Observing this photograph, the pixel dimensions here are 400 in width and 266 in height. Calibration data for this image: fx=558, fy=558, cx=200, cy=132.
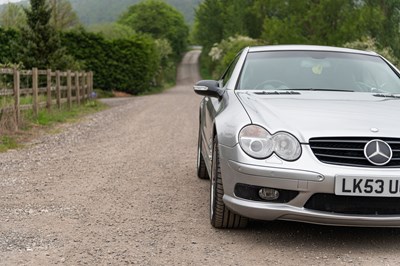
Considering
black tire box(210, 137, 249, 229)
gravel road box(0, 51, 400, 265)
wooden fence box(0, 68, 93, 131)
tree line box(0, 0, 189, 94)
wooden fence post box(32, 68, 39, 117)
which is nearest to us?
gravel road box(0, 51, 400, 265)

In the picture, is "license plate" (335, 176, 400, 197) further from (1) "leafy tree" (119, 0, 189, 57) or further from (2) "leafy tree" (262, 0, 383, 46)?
(1) "leafy tree" (119, 0, 189, 57)

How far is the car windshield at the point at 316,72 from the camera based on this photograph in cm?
519

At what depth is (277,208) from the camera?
3893 mm

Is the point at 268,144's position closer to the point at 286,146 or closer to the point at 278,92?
the point at 286,146

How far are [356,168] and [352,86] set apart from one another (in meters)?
1.65

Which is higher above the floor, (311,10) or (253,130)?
Answer: (311,10)

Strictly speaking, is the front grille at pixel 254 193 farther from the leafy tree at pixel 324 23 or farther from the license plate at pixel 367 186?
the leafy tree at pixel 324 23

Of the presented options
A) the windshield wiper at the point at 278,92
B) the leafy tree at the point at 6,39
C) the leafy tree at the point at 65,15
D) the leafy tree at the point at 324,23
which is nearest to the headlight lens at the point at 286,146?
the windshield wiper at the point at 278,92

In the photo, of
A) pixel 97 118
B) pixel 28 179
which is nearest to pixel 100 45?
pixel 97 118

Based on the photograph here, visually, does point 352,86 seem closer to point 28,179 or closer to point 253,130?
point 253,130

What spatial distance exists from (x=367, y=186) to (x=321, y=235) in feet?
2.69

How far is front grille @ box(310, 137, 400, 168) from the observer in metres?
3.81

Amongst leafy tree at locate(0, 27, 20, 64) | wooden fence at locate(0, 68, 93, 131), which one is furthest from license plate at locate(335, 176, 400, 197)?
leafy tree at locate(0, 27, 20, 64)

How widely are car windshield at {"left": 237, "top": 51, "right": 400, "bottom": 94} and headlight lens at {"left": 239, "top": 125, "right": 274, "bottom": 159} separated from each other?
3.93ft
